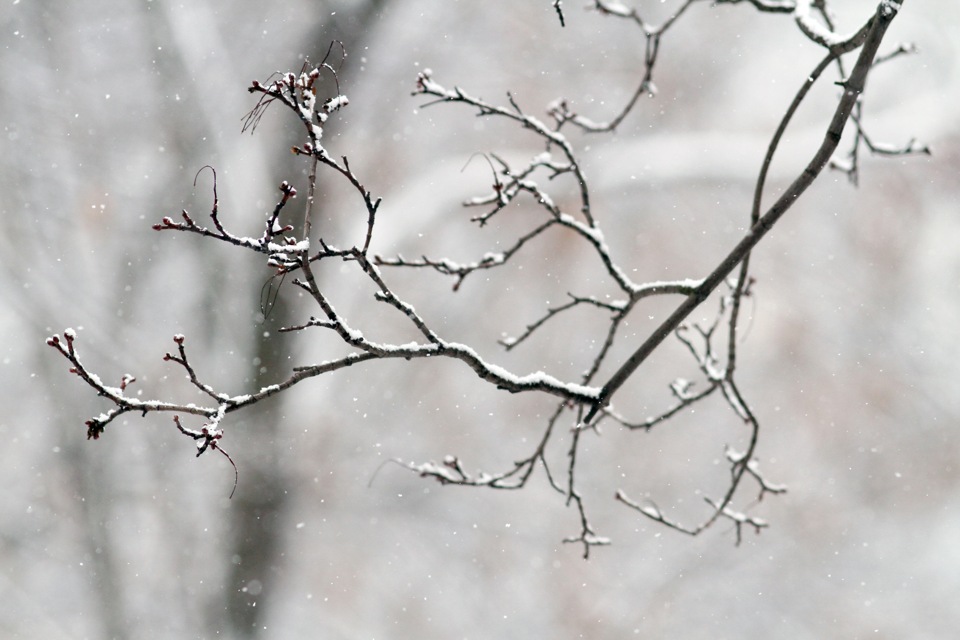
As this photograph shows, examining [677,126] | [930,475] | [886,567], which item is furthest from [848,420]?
[677,126]

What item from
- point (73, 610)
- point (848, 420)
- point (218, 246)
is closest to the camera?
point (218, 246)

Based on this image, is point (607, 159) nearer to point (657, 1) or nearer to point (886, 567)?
point (657, 1)

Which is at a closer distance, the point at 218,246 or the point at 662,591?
the point at 218,246

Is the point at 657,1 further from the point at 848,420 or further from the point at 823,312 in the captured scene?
the point at 848,420

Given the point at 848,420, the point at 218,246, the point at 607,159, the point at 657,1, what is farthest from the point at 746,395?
the point at 218,246

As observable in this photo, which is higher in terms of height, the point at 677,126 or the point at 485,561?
the point at 677,126

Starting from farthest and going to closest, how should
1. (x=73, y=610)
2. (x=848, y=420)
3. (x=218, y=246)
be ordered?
(x=848, y=420), (x=73, y=610), (x=218, y=246)

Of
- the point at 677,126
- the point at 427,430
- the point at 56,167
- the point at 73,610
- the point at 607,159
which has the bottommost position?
the point at 73,610
